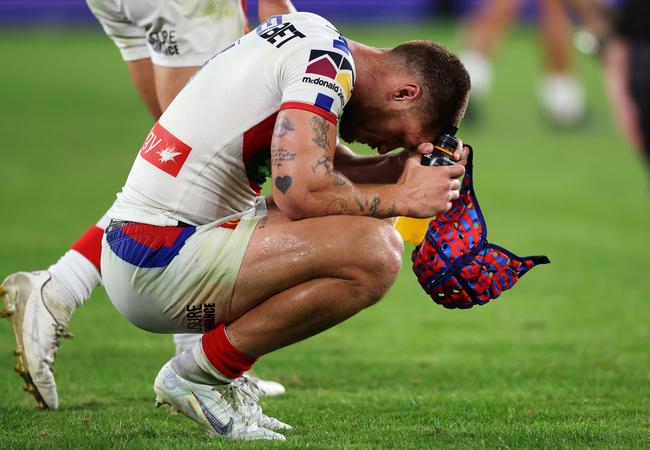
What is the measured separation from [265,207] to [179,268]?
413 mm

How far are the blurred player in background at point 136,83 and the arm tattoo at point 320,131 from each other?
1245 mm

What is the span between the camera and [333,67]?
3.89m

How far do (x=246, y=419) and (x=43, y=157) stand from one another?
8.72 m

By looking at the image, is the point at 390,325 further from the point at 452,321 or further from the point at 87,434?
the point at 87,434

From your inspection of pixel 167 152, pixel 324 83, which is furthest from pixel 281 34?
pixel 167 152

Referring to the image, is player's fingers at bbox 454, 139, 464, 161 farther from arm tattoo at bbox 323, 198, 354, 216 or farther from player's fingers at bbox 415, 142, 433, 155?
arm tattoo at bbox 323, 198, 354, 216

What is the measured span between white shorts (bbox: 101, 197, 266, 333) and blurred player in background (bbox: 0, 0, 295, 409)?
2.04 ft

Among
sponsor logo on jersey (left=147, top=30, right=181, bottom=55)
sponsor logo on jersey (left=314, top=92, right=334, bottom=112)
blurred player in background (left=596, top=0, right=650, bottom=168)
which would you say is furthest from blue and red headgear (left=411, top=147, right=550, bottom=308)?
blurred player in background (left=596, top=0, right=650, bottom=168)

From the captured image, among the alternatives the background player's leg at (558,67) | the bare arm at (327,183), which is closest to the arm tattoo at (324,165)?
the bare arm at (327,183)

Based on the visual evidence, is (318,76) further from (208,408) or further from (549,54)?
(549,54)

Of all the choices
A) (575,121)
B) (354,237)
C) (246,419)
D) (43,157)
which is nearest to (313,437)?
(246,419)

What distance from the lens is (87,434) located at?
4078mm

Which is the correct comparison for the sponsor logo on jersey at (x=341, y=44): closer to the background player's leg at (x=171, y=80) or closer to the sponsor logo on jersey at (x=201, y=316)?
the sponsor logo on jersey at (x=201, y=316)

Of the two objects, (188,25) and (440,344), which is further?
(440,344)
